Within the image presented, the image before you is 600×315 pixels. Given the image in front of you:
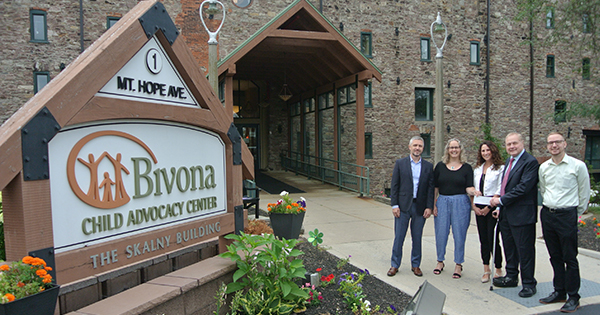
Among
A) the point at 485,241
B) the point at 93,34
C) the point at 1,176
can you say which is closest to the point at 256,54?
the point at 93,34

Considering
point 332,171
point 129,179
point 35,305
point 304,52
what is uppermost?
point 304,52

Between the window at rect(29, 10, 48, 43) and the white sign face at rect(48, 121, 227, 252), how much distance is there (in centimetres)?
1440

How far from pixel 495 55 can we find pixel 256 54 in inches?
533

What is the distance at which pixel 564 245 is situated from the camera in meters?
4.35

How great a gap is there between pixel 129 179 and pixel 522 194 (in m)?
3.94

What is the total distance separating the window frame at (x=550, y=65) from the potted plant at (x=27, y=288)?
25.2 metres

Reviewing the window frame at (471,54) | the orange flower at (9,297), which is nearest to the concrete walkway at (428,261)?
the orange flower at (9,297)

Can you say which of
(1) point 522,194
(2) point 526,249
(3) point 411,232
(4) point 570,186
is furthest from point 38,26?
(4) point 570,186

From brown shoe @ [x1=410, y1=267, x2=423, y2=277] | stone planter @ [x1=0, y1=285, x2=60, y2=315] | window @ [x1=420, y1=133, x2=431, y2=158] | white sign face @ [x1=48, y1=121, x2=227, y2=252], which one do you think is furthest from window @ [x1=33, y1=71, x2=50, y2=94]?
window @ [x1=420, y1=133, x2=431, y2=158]

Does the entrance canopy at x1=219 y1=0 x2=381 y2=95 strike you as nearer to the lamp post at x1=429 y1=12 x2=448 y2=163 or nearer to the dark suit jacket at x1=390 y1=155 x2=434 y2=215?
the lamp post at x1=429 y1=12 x2=448 y2=163

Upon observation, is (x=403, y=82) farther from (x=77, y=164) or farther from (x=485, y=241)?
(x=77, y=164)

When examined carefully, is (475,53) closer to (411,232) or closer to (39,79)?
(411,232)

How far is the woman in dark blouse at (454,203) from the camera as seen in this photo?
5.25 metres

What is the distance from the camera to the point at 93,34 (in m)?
15.7
